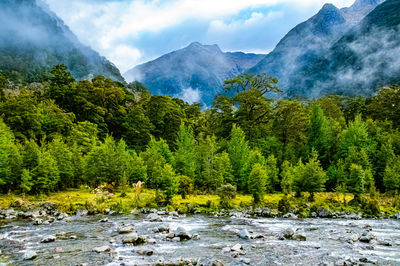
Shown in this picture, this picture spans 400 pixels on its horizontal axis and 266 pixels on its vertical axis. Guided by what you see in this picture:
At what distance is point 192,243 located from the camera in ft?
57.5

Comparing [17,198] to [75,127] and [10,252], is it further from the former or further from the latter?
[75,127]

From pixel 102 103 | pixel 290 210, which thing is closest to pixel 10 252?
pixel 290 210

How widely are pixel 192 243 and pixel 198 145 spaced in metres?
33.0

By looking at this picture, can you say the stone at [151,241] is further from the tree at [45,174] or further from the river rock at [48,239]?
the tree at [45,174]

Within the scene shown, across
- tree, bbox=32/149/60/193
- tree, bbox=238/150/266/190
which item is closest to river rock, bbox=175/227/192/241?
tree, bbox=32/149/60/193

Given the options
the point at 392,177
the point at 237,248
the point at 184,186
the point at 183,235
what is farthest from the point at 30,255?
the point at 392,177

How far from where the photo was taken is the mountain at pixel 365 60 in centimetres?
14738

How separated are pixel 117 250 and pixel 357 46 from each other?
678 ft

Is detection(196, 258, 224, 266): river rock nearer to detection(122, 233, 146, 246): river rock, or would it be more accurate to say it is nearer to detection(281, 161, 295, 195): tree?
detection(122, 233, 146, 246): river rock

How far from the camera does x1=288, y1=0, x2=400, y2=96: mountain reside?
147 meters

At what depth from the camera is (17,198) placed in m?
30.7

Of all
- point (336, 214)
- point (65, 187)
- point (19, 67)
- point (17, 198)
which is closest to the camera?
point (336, 214)

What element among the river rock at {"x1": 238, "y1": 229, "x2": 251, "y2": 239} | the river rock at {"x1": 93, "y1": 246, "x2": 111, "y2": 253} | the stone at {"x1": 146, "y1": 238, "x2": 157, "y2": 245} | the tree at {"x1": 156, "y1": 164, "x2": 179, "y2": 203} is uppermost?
the tree at {"x1": 156, "y1": 164, "x2": 179, "y2": 203}

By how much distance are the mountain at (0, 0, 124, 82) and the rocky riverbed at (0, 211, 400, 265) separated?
87787 millimetres
